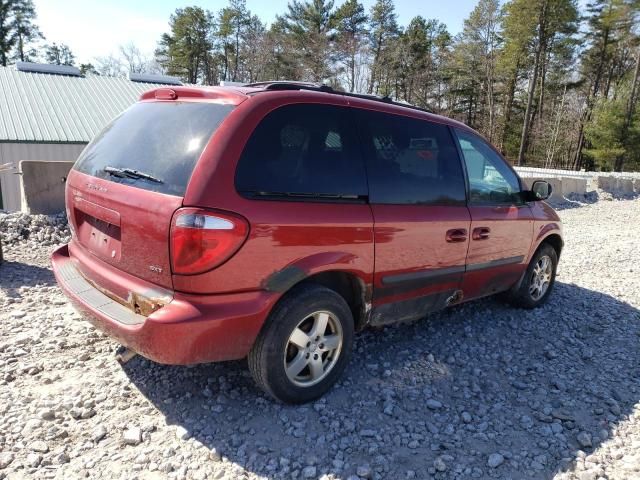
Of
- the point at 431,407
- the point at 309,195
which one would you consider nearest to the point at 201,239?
the point at 309,195

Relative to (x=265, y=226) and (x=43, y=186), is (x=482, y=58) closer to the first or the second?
(x=43, y=186)

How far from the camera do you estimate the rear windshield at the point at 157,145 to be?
2.50m

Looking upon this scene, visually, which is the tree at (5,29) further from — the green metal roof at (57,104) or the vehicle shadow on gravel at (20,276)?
the vehicle shadow on gravel at (20,276)

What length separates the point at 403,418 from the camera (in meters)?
2.93

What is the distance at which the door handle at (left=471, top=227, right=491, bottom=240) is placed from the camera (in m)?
3.76

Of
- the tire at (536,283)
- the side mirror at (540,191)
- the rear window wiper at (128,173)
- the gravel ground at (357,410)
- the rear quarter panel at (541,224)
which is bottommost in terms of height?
the gravel ground at (357,410)

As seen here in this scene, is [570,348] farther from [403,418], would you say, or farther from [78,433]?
[78,433]

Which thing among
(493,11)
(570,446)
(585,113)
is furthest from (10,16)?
(570,446)

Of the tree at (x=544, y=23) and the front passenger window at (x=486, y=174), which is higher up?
the tree at (x=544, y=23)

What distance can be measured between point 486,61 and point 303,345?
41.4 meters

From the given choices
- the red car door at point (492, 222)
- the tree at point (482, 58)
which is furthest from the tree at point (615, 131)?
the red car door at point (492, 222)

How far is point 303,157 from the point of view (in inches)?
109

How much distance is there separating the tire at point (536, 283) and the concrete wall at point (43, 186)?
6.29 meters

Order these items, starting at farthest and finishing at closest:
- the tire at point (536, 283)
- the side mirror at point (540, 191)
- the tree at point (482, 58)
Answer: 1. the tree at point (482, 58)
2. the tire at point (536, 283)
3. the side mirror at point (540, 191)
